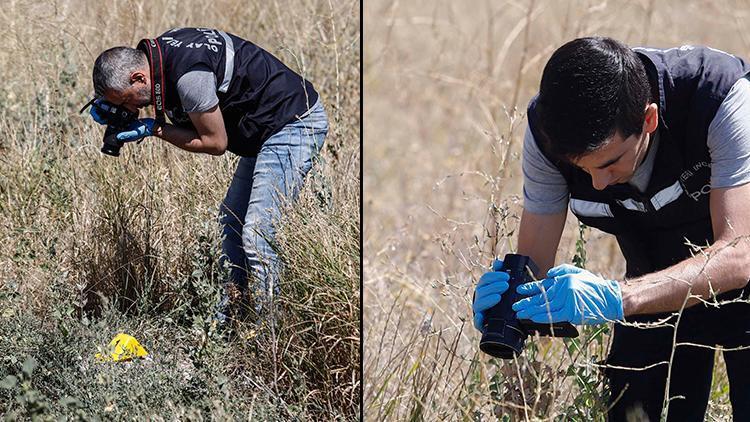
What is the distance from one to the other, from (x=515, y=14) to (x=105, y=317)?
276 inches

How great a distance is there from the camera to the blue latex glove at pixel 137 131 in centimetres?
379

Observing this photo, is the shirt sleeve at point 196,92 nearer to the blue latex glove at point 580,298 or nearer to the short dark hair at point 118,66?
the short dark hair at point 118,66

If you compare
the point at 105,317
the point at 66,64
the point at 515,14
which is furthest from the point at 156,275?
the point at 515,14

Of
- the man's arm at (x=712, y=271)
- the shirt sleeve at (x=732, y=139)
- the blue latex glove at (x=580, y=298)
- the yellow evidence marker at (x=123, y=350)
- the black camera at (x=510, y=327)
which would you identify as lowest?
the yellow evidence marker at (x=123, y=350)

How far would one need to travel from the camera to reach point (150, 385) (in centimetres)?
317

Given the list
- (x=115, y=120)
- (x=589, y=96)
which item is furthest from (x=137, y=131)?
(x=589, y=96)

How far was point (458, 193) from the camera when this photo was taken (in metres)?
6.77

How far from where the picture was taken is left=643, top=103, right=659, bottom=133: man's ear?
2826 millimetres

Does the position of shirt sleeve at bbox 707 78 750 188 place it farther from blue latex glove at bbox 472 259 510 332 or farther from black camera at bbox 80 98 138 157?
black camera at bbox 80 98 138 157

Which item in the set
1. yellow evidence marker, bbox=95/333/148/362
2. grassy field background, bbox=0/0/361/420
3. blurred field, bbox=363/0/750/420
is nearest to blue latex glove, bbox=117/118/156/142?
grassy field background, bbox=0/0/361/420

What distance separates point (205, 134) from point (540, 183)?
1.25 metres

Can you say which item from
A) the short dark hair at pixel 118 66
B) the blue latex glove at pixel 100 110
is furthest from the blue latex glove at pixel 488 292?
the blue latex glove at pixel 100 110

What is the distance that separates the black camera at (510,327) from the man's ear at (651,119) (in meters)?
0.50

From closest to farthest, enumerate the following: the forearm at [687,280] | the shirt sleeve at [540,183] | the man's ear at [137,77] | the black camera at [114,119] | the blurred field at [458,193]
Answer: the forearm at [687,280] → the shirt sleeve at [540,183] → the blurred field at [458,193] → the man's ear at [137,77] → the black camera at [114,119]
